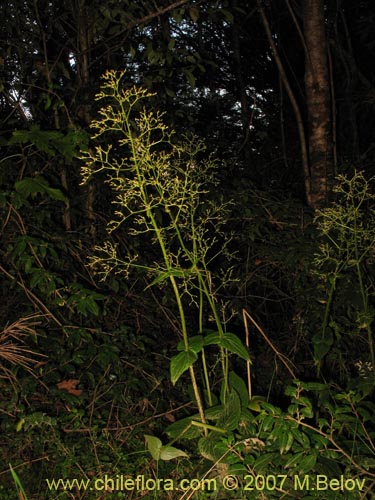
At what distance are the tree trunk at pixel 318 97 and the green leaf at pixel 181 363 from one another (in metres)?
2.06

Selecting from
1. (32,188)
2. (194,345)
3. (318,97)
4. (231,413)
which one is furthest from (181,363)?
(318,97)

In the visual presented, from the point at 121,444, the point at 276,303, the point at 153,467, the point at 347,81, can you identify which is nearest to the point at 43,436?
the point at 121,444

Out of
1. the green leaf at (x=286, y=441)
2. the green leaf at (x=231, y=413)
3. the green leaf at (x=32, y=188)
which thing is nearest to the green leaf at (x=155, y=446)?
the green leaf at (x=231, y=413)

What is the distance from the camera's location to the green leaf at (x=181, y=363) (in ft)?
5.74

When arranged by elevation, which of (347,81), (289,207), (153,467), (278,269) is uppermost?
(347,81)

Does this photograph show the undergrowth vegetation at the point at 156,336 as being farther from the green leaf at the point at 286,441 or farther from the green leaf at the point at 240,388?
the green leaf at the point at 286,441

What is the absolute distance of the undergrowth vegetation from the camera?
218 cm

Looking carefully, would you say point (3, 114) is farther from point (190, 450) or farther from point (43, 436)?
point (190, 450)

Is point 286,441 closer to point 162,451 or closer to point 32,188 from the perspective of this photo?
point 162,451

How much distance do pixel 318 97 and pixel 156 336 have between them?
6.31 ft

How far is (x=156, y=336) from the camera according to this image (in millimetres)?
3170

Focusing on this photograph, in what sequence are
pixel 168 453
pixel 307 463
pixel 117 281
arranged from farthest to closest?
1. pixel 117 281
2. pixel 168 453
3. pixel 307 463

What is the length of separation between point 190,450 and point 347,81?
3.54 meters

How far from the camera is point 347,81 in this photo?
189 inches
